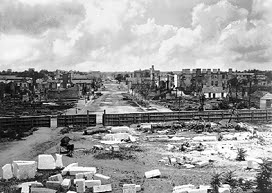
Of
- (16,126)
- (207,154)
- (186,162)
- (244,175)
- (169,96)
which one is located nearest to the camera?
(244,175)

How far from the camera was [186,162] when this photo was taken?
19328 millimetres

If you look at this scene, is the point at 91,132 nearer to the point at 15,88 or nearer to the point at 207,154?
the point at 207,154

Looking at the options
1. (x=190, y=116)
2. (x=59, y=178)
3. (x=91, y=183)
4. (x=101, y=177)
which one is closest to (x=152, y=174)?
(x=101, y=177)

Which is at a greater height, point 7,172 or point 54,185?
point 7,172

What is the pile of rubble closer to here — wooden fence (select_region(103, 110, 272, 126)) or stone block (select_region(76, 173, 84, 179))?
stone block (select_region(76, 173, 84, 179))

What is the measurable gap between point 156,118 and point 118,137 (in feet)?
33.2

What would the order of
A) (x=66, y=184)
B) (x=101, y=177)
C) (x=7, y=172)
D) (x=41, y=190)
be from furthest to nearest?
(x=7, y=172), (x=101, y=177), (x=66, y=184), (x=41, y=190)

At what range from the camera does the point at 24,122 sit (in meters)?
34.0

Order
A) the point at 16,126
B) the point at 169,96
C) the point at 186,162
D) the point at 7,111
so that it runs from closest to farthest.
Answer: the point at 186,162 < the point at 16,126 < the point at 7,111 < the point at 169,96

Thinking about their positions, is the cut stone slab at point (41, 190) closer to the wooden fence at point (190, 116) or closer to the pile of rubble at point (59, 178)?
the pile of rubble at point (59, 178)

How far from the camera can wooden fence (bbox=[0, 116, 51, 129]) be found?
109 ft

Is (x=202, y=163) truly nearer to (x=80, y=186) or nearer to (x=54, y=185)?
(x=80, y=186)

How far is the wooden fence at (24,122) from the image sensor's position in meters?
33.1

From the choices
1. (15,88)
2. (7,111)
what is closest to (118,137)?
(7,111)
